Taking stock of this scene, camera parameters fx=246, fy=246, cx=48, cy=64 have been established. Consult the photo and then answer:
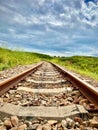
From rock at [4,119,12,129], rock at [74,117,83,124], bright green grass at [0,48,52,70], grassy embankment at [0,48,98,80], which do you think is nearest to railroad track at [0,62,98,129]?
rock at [74,117,83,124]

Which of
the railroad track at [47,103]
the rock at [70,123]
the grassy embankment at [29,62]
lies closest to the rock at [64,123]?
the rock at [70,123]

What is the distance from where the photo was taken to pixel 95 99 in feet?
13.3

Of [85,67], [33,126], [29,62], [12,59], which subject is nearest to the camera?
[33,126]

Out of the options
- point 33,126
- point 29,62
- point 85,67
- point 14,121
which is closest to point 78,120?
point 33,126

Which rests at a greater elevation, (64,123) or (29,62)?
(64,123)

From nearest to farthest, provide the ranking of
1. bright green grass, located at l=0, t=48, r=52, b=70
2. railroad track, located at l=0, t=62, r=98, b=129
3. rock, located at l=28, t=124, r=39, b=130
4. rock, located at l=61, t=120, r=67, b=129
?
rock, located at l=28, t=124, r=39, b=130, rock, located at l=61, t=120, r=67, b=129, railroad track, located at l=0, t=62, r=98, b=129, bright green grass, located at l=0, t=48, r=52, b=70

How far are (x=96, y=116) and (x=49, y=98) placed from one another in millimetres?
1550

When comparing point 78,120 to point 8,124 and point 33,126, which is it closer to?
point 33,126

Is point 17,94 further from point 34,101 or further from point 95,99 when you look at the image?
point 95,99

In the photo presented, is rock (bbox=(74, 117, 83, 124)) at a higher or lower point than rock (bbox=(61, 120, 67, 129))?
higher

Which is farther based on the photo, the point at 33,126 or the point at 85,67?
the point at 85,67

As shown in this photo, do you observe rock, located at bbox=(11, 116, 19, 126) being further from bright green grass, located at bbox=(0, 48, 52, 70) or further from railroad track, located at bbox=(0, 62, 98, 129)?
bright green grass, located at bbox=(0, 48, 52, 70)

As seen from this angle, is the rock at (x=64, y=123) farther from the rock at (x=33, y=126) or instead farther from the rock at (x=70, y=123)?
the rock at (x=33, y=126)

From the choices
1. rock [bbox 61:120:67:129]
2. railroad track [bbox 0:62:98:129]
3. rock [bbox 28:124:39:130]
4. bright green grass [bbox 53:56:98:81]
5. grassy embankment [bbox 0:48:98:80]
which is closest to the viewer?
rock [bbox 28:124:39:130]
